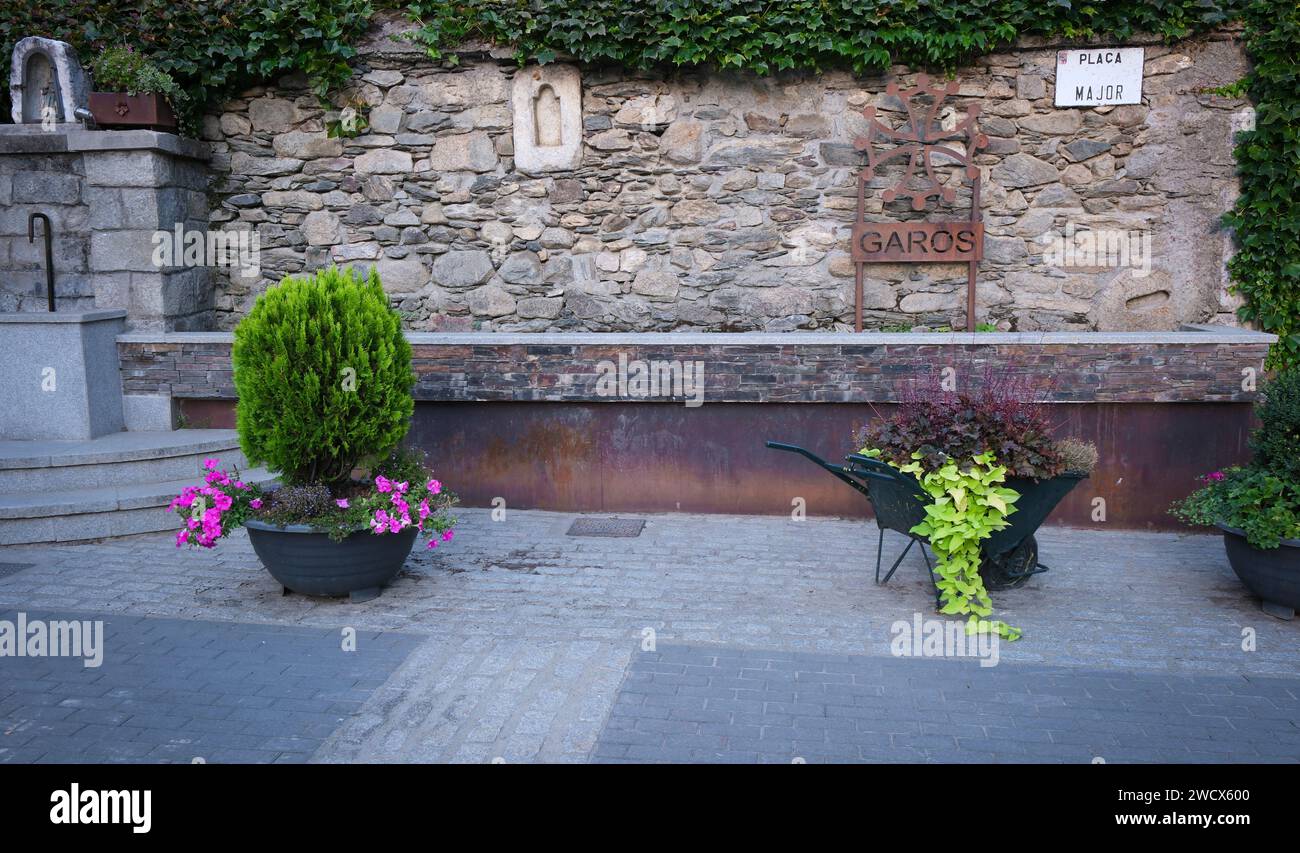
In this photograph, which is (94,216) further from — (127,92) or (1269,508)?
(1269,508)

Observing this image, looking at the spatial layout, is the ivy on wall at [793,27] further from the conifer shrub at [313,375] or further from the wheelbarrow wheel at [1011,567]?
the wheelbarrow wheel at [1011,567]

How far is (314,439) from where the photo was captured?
5188 mm

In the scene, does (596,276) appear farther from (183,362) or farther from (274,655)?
(274,655)

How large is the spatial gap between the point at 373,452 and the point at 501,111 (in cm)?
390

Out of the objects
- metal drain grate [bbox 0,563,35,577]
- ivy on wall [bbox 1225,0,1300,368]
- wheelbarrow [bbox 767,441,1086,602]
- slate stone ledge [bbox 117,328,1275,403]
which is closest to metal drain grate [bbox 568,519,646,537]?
slate stone ledge [bbox 117,328,1275,403]

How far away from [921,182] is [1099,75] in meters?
1.50

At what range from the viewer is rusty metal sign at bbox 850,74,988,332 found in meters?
7.86

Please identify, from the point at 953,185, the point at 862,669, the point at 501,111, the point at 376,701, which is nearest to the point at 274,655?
the point at 376,701

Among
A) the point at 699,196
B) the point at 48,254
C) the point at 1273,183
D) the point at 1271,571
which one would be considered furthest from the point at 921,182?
→ the point at 48,254

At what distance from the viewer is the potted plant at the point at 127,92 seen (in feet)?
25.1

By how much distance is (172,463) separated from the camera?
6.89m

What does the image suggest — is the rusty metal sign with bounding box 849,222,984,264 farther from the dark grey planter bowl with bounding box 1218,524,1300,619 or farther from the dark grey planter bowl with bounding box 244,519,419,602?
the dark grey planter bowl with bounding box 244,519,419,602

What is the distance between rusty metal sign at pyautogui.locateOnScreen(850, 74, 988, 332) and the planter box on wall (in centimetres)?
532

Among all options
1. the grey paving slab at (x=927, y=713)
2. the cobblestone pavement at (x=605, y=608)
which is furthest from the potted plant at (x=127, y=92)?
the grey paving slab at (x=927, y=713)
